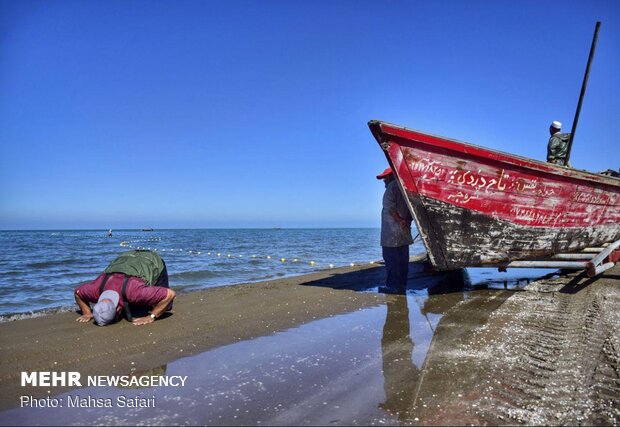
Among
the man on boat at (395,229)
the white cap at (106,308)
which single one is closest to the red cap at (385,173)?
the man on boat at (395,229)

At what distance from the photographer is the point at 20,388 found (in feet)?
8.55

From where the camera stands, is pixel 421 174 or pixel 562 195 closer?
pixel 421 174

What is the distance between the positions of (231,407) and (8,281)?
9.29 meters

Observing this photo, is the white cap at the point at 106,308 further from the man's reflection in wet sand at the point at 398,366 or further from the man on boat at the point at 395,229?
the man on boat at the point at 395,229

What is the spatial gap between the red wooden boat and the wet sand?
83cm

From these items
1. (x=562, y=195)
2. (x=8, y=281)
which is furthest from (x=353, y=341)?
(x=8, y=281)

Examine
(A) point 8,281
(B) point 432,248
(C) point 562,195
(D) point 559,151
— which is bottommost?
(A) point 8,281

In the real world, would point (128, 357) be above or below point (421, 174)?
below

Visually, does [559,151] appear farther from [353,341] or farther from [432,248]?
[353,341]

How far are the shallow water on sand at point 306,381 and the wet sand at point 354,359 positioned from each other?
12mm

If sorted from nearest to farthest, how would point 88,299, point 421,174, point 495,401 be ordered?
point 495,401 → point 88,299 → point 421,174

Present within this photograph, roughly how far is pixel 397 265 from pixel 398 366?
11.5 feet

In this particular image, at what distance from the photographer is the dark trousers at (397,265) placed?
20.1 feet

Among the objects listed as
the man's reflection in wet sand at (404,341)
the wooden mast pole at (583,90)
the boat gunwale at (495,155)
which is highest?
the wooden mast pole at (583,90)
